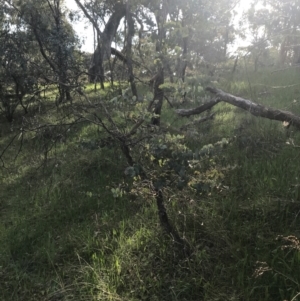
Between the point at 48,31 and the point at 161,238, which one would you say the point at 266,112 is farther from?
the point at 48,31

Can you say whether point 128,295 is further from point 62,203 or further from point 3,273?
point 62,203

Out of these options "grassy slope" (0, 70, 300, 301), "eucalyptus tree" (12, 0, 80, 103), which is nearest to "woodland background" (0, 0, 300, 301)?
"grassy slope" (0, 70, 300, 301)

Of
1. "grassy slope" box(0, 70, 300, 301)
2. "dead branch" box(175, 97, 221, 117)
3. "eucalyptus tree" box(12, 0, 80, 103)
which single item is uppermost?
"eucalyptus tree" box(12, 0, 80, 103)

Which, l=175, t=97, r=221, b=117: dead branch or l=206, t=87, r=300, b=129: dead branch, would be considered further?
l=175, t=97, r=221, b=117: dead branch

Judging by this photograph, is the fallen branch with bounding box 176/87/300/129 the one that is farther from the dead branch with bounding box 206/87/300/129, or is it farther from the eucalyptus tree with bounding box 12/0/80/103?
the eucalyptus tree with bounding box 12/0/80/103

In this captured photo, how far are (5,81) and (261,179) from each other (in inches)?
446

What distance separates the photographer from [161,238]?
3258 millimetres

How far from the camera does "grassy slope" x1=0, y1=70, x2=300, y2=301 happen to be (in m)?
2.72

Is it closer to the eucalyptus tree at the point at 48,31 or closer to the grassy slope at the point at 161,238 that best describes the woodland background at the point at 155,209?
the grassy slope at the point at 161,238

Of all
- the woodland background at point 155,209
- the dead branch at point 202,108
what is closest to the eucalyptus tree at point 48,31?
the dead branch at point 202,108

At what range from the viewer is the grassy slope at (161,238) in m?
2.72

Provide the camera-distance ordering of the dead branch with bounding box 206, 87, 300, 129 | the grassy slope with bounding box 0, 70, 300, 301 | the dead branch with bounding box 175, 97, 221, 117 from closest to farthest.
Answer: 1. the grassy slope with bounding box 0, 70, 300, 301
2. the dead branch with bounding box 206, 87, 300, 129
3. the dead branch with bounding box 175, 97, 221, 117

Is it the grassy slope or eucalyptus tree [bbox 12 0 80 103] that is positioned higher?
eucalyptus tree [bbox 12 0 80 103]

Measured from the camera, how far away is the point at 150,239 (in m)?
3.29
